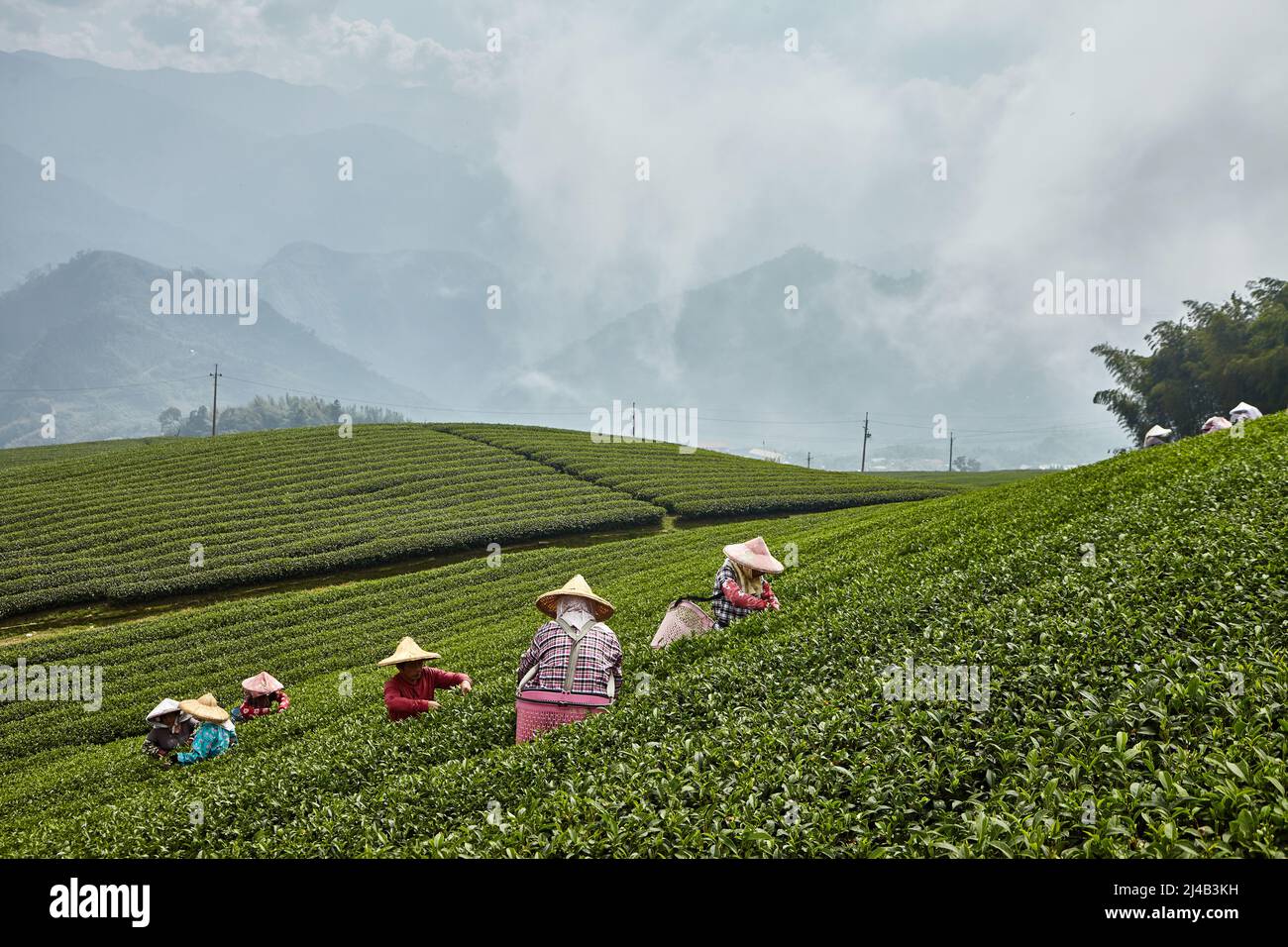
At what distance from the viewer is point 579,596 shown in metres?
7.71

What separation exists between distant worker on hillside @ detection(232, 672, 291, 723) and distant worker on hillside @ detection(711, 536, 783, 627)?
286 inches

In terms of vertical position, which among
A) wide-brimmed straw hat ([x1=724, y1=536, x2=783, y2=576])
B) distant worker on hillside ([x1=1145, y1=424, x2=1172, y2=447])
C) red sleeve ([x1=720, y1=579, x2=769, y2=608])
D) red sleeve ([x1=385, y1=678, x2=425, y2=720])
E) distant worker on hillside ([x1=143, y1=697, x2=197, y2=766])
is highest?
distant worker on hillside ([x1=1145, y1=424, x2=1172, y2=447])

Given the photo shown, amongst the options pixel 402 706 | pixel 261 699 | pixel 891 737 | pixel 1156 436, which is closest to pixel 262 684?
pixel 261 699

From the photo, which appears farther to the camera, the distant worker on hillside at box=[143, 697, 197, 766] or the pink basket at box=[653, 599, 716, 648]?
the distant worker on hillside at box=[143, 697, 197, 766]

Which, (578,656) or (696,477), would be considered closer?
(578,656)

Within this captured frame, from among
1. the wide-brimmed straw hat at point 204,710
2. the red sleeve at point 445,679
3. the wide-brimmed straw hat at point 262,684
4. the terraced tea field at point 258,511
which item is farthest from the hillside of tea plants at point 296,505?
the red sleeve at point 445,679

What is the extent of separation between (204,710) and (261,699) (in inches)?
107

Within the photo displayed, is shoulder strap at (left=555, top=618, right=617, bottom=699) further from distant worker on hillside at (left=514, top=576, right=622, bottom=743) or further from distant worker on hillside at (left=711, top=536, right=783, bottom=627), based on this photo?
distant worker on hillside at (left=711, top=536, right=783, bottom=627)

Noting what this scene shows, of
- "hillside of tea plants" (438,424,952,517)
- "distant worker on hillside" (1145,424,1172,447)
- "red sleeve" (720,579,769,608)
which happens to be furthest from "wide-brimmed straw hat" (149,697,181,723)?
"hillside of tea plants" (438,424,952,517)

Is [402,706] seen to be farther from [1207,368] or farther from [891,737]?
[1207,368]

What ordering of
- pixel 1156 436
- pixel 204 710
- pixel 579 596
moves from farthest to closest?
1. pixel 1156 436
2. pixel 204 710
3. pixel 579 596

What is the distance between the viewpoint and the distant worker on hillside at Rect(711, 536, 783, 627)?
972 cm

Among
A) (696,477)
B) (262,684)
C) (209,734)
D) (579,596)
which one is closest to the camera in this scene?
(579,596)
